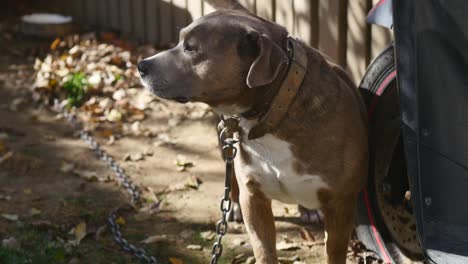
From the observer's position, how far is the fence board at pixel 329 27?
572 centimetres

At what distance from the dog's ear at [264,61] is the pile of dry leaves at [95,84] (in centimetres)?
332

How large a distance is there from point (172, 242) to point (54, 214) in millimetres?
829

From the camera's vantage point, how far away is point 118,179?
5.75 meters

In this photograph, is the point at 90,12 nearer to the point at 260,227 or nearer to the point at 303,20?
the point at 303,20

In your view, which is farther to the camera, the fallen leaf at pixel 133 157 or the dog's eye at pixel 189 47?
the fallen leaf at pixel 133 157

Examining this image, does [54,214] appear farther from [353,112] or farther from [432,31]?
[432,31]

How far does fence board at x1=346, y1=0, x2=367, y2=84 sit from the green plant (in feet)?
8.55

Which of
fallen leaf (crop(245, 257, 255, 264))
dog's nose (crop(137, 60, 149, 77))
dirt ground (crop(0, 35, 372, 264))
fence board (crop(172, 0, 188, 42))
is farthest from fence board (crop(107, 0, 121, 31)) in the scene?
dog's nose (crop(137, 60, 149, 77))

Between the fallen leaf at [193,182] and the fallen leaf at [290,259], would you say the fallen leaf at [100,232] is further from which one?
the fallen leaf at [290,259]

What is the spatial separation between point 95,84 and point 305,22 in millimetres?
2151

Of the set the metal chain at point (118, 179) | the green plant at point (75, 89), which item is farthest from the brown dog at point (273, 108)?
the green plant at point (75, 89)

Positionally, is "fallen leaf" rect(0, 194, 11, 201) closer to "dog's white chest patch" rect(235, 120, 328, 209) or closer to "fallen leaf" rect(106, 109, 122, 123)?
"fallen leaf" rect(106, 109, 122, 123)

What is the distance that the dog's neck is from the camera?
3.69m

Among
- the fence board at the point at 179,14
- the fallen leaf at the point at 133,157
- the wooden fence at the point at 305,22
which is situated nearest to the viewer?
the wooden fence at the point at 305,22
